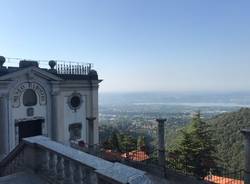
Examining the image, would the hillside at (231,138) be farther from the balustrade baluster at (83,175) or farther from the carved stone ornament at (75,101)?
the balustrade baluster at (83,175)

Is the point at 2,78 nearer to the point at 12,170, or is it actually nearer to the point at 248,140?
the point at 12,170

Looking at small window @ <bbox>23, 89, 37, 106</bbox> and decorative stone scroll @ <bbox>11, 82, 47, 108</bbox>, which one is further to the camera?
small window @ <bbox>23, 89, 37, 106</bbox>

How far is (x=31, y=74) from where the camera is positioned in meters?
18.4

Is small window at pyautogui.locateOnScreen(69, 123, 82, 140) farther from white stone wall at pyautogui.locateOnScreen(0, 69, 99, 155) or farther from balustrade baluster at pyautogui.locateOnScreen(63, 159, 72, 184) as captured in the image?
balustrade baluster at pyautogui.locateOnScreen(63, 159, 72, 184)

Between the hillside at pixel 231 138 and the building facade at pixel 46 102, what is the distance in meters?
14.5

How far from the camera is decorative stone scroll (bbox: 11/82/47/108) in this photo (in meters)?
17.9

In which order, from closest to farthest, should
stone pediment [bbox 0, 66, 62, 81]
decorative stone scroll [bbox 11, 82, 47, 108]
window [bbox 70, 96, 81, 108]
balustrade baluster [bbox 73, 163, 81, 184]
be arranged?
1. balustrade baluster [bbox 73, 163, 81, 184]
2. stone pediment [bbox 0, 66, 62, 81]
3. decorative stone scroll [bbox 11, 82, 47, 108]
4. window [bbox 70, 96, 81, 108]

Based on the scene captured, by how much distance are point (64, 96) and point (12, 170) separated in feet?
44.1

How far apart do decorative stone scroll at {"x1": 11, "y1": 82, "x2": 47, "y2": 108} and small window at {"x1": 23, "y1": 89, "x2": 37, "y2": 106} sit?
0.22 meters

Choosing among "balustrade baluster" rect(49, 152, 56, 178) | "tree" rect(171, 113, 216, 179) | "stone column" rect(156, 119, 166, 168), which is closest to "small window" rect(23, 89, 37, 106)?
"tree" rect(171, 113, 216, 179)

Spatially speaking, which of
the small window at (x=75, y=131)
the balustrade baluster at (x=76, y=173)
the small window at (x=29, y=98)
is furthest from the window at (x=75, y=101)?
the balustrade baluster at (x=76, y=173)

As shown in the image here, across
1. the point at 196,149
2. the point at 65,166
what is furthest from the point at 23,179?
the point at 196,149

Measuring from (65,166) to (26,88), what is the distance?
13844mm

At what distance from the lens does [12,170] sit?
711cm
